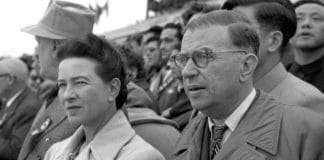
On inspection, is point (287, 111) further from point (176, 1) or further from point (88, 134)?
point (176, 1)

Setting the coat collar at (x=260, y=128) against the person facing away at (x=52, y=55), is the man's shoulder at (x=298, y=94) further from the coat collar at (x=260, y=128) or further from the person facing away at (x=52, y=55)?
the person facing away at (x=52, y=55)

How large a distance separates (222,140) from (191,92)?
286 millimetres

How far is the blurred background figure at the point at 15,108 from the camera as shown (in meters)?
5.39

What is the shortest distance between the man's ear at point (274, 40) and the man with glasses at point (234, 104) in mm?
655

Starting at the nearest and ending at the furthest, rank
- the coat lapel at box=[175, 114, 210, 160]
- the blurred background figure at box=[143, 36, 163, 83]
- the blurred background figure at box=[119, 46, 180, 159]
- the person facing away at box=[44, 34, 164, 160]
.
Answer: the coat lapel at box=[175, 114, 210, 160] → the person facing away at box=[44, 34, 164, 160] → the blurred background figure at box=[119, 46, 180, 159] → the blurred background figure at box=[143, 36, 163, 83]

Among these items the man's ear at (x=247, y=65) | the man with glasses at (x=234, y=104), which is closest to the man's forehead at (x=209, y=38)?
the man with glasses at (x=234, y=104)

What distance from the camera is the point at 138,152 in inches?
119

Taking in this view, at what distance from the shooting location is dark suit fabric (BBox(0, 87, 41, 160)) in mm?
5355

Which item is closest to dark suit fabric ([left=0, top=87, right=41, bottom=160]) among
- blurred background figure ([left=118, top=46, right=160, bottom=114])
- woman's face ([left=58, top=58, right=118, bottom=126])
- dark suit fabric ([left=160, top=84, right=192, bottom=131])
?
blurred background figure ([left=118, top=46, right=160, bottom=114])

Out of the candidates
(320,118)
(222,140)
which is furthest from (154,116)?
(320,118)

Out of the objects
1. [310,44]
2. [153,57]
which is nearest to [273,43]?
[310,44]

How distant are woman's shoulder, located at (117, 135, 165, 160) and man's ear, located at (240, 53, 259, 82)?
2.55 feet

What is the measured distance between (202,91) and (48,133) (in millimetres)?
1867

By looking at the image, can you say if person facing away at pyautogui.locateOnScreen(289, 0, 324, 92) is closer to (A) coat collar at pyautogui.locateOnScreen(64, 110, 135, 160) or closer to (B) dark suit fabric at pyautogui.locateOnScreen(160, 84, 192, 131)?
(B) dark suit fabric at pyautogui.locateOnScreen(160, 84, 192, 131)
